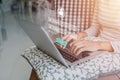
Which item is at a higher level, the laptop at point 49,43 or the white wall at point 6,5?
the laptop at point 49,43

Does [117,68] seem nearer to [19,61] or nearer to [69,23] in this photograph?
[69,23]

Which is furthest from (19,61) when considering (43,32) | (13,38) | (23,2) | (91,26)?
(23,2)

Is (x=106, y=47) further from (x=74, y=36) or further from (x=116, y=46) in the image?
(x=74, y=36)

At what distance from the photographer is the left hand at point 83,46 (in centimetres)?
81

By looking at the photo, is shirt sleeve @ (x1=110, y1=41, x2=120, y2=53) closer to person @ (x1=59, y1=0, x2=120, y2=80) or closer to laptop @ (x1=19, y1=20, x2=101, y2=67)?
person @ (x1=59, y1=0, x2=120, y2=80)

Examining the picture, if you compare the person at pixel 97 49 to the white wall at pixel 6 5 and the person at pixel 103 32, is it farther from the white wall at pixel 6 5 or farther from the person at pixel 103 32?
the white wall at pixel 6 5

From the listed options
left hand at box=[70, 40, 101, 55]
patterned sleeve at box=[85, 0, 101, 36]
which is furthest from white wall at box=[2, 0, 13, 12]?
left hand at box=[70, 40, 101, 55]

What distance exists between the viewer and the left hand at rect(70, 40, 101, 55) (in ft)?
2.67

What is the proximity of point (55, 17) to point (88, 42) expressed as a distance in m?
0.43

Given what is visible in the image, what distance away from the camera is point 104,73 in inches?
30.3

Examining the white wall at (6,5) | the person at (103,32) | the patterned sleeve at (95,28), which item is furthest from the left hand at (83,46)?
the white wall at (6,5)

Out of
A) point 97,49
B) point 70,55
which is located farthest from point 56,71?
point 97,49

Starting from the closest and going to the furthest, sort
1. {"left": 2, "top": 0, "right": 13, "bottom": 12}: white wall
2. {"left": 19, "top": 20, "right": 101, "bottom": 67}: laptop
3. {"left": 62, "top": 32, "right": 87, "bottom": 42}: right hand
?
{"left": 19, "top": 20, "right": 101, "bottom": 67}: laptop
{"left": 62, "top": 32, "right": 87, "bottom": 42}: right hand
{"left": 2, "top": 0, "right": 13, "bottom": 12}: white wall

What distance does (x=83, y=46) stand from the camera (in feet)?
2.72
